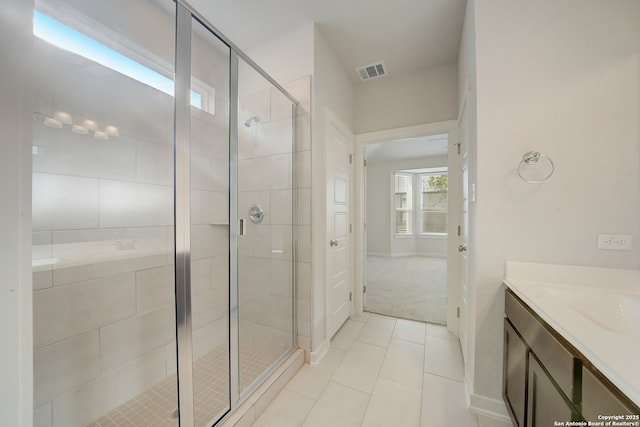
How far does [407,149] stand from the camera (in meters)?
5.55

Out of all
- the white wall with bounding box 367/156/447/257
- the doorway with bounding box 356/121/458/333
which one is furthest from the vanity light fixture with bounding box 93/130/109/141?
the white wall with bounding box 367/156/447/257

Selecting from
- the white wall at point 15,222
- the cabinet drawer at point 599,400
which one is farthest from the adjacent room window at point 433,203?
the white wall at point 15,222

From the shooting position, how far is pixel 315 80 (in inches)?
77.7

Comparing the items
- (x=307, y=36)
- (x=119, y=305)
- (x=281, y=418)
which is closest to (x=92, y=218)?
(x=119, y=305)

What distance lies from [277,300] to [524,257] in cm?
176

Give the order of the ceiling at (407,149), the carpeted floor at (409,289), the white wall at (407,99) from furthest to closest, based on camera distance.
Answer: the ceiling at (407,149), the carpeted floor at (409,289), the white wall at (407,99)

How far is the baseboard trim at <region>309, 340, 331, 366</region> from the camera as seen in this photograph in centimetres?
195

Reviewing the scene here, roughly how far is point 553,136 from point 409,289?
9.62 ft

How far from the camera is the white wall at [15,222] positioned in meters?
0.65

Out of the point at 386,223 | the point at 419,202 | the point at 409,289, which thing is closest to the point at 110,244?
the point at 409,289

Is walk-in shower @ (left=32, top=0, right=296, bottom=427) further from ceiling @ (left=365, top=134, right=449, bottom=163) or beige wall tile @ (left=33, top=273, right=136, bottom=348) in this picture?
ceiling @ (left=365, top=134, right=449, bottom=163)

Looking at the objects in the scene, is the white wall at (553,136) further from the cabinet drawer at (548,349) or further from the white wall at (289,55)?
the white wall at (289,55)

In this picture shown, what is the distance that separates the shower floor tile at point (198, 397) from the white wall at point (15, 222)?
83 cm

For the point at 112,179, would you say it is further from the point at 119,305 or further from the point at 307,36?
the point at 307,36
